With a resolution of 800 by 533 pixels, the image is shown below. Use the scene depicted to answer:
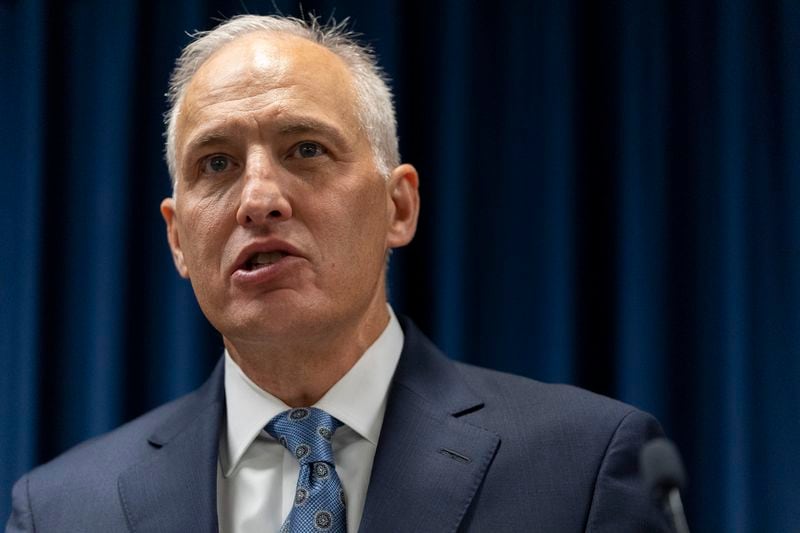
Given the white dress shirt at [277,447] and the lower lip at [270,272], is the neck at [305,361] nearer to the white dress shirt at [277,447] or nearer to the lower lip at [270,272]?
the white dress shirt at [277,447]

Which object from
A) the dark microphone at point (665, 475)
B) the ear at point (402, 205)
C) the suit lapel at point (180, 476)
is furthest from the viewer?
the ear at point (402, 205)

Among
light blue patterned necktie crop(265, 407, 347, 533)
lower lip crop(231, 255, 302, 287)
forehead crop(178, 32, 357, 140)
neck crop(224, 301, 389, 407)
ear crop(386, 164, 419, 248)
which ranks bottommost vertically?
light blue patterned necktie crop(265, 407, 347, 533)

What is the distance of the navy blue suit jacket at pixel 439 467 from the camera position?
5.30ft

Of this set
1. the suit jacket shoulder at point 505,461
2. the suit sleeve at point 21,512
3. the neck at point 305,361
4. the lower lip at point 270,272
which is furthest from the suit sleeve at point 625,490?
the suit sleeve at point 21,512

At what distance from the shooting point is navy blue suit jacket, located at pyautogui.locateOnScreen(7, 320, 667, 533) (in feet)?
5.30

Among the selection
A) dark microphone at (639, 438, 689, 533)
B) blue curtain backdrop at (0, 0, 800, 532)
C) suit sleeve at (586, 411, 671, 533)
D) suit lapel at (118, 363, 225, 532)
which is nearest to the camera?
dark microphone at (639, 438, 689, 533)

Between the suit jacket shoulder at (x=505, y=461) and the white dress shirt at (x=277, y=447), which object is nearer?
the suit jacket shoulder at (x=505, y=461)

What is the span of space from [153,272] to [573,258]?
3.28 ft

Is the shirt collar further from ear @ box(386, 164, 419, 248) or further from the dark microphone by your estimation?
the dark microphone

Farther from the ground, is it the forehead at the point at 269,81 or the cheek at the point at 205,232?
the forehead at the point at 269,81

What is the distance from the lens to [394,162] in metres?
1.92

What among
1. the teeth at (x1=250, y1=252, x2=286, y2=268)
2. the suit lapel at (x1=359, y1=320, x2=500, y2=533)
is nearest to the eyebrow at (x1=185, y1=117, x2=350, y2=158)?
the teeth at (x1=250, y1=252, x2=286, y2=268)

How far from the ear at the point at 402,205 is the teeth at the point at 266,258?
0.98 feet

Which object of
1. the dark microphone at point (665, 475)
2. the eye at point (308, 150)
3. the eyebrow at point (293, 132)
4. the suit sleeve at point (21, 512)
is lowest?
the suit sleeve at point (21, 512)
